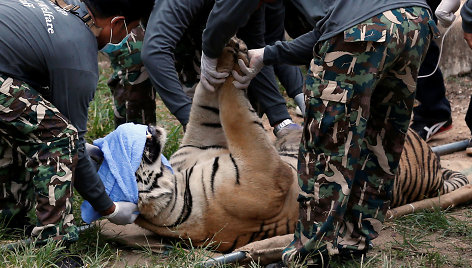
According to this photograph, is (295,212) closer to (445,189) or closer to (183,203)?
(183,203)

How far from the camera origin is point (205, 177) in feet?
12.9

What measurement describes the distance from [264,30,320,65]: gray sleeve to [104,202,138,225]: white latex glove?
3.63 ft

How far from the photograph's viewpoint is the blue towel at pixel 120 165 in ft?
12.0

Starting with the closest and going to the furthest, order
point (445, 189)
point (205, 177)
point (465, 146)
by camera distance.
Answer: point (205, 177)
point (445, 189)
point (465, 146)

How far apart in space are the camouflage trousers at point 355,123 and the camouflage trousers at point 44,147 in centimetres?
110

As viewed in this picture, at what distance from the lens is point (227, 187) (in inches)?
150

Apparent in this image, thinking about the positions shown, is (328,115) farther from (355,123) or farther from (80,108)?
(80,108)

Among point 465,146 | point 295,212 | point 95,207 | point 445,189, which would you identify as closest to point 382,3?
point 295,212

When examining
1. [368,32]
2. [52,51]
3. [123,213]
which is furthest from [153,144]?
[368,32]

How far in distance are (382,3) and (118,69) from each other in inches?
94.5

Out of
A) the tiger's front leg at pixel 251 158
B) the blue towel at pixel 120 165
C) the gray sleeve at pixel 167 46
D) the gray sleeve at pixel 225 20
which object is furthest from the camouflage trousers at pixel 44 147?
the gray sleeve at pixel 167 46

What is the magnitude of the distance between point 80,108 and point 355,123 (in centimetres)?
132

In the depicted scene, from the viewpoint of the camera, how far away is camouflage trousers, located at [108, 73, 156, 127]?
4838mm

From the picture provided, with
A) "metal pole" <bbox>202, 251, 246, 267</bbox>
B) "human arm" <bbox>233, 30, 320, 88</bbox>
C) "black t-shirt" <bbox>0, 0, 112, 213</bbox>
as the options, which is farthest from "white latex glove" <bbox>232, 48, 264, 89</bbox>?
"metal pole" <bbox>202, 251, 246, 267</bbox>
